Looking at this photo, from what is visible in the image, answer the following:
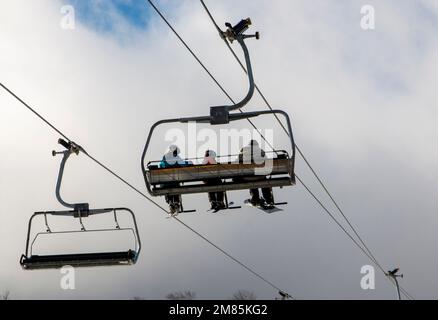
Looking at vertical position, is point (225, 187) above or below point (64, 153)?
below

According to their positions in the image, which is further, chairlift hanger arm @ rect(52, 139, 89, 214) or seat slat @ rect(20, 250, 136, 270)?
chairlift hanger arm @ rect(52, 139, 89, 214)

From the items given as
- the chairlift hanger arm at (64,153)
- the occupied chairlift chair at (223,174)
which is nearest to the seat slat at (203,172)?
the occupied chairlift chair at (223,174)

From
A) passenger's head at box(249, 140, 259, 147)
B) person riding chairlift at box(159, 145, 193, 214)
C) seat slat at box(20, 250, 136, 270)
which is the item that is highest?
passenger's head at box(249, 140, 259, 147)

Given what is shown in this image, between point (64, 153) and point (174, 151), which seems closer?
point (174, 151)

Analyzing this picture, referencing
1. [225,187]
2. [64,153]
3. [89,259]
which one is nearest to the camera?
[89,259]

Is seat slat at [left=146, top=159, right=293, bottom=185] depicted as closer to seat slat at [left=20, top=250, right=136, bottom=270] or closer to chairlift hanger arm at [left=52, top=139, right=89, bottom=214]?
seat slat at [left=20, top=250, right=136, bottom=270]

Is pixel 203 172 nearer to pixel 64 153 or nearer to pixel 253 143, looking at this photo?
pixel 253 143

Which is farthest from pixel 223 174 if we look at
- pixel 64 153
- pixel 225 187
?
pixel 64 153

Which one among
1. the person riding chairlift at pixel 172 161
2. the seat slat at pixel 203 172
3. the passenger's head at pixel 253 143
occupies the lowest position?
the seat slat at pixel 203 172

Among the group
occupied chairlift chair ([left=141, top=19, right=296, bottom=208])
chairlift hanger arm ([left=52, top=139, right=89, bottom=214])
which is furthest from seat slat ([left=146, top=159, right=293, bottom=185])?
chairlift hanger arm ([left=52, top=139, right=89, bottom=214])

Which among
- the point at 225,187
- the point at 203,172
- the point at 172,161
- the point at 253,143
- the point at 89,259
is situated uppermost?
the point at 253,143

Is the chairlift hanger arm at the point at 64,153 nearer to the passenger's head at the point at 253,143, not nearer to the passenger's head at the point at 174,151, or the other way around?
the passenger's head at the point at 174,151
